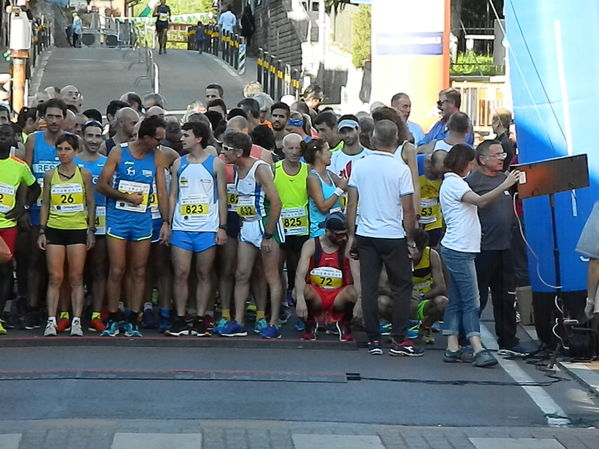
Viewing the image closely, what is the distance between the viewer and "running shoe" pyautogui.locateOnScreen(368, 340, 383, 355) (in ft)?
37.9

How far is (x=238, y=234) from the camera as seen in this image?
41.0 feet

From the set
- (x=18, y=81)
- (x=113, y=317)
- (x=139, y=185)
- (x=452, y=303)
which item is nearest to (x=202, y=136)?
(x=139, y=185)

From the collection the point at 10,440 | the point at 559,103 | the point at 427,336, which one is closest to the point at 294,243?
the point at 427,336

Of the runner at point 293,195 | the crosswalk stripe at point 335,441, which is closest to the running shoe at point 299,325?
the runner at point 293,195

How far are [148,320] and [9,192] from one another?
5.82 feet

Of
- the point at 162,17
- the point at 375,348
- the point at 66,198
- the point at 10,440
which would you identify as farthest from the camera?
the point at 162,17

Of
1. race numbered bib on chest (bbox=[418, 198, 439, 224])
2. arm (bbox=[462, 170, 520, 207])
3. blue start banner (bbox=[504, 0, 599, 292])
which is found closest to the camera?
arm (bbox=[462, 170, 520, 207])

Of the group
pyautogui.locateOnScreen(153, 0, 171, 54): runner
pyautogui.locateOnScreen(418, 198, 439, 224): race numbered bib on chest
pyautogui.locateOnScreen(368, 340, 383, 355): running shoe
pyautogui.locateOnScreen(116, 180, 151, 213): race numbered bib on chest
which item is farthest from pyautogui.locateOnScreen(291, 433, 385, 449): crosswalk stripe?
pyautogui.locateOnScreen(153, 0, 171, 54): runner

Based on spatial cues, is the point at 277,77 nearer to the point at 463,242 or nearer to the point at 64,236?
the point at 64,236

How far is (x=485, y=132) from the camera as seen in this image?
26.8 meters

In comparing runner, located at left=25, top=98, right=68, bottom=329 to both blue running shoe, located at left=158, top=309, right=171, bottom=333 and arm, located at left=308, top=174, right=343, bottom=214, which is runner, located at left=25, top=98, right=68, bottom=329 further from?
arm, located at left=308, top=174, right=343, bottom=214

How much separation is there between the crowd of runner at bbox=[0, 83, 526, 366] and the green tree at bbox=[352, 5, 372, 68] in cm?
2260

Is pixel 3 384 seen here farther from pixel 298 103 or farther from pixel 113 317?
pixel 298 103

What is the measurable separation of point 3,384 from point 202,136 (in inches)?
130
